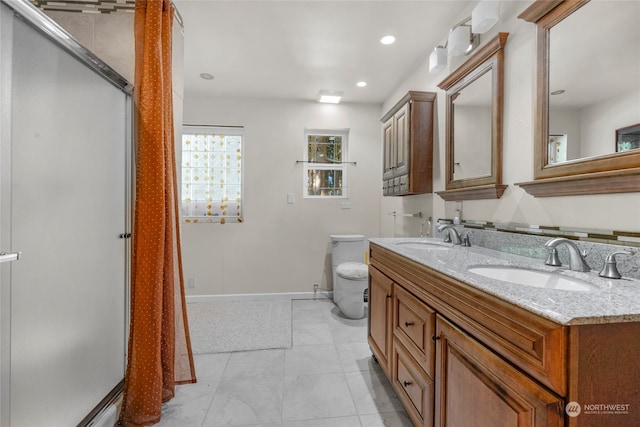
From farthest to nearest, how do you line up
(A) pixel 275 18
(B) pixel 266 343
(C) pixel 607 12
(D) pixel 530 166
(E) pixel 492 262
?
(B) pixel 266 343, (A) pixel 275 18, (D) pixel 530 166, (E) pixel 492 262, (C) pixel 607 12

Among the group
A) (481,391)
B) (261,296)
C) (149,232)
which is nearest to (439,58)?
(481,391)

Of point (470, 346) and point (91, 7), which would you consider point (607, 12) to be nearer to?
point (470, 346)

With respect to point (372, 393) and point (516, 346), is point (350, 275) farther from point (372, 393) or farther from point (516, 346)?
point (516, 346)

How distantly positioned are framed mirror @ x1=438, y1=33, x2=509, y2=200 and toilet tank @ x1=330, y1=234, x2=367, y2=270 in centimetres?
140

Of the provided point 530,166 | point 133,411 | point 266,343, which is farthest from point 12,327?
point 530,166

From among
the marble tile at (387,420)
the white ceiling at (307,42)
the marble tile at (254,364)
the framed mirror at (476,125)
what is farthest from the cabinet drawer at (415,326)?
the white ceiling at (307,42)

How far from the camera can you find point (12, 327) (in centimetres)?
92

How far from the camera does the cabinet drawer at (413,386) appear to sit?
1.17 meters

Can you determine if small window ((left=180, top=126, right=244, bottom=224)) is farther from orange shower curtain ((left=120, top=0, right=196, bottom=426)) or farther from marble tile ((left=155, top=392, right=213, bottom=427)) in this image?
marble tile ((left=155, top=392, right=213, bottom=427))

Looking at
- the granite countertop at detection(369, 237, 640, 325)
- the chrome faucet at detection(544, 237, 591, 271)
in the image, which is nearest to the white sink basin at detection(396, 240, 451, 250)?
the granite countertop at detection(369, 237, 640, 325)

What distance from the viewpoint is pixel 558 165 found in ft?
3.94

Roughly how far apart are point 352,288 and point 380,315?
3.28 feet

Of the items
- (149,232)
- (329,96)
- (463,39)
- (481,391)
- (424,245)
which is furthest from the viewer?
(329,96)

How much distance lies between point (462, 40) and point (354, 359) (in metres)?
2.30
